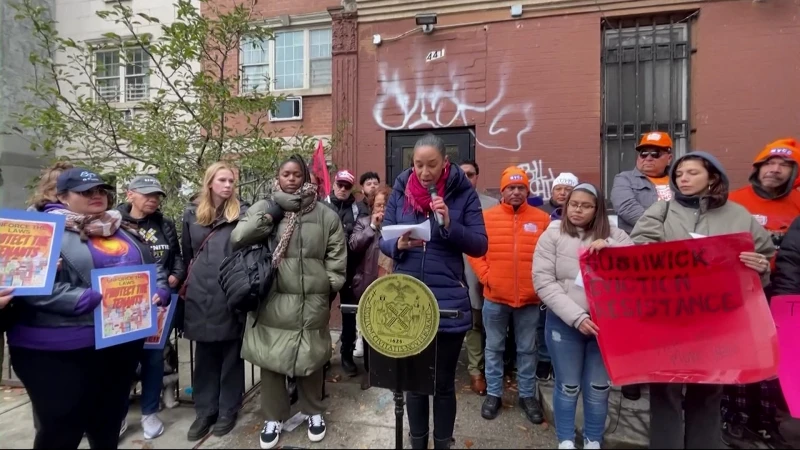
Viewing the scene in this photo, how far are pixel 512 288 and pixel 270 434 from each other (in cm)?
226

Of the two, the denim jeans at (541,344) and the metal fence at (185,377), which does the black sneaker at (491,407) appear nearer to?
the denim jeans at (541,344)

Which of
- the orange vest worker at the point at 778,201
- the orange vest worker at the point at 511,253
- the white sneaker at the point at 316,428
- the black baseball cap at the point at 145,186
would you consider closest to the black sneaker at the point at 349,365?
the white sneaker at the point at 316,428

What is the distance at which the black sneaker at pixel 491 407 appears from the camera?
354 centimetres

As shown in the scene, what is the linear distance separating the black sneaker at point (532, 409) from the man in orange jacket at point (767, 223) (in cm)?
136

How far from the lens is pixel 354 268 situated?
427 cm

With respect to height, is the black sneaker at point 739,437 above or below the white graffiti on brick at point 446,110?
below

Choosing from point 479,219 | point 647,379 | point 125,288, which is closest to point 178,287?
point 125,288

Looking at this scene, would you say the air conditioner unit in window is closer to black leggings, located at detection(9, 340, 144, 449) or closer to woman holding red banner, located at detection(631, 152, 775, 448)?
black leggings, located at detection(9, 340, 144, 449)

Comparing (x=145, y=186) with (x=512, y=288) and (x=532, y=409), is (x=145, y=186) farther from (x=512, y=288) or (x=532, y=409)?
(x=532, y=409)

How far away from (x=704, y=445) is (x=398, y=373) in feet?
6.30

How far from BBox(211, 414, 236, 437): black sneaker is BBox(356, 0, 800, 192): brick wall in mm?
4141

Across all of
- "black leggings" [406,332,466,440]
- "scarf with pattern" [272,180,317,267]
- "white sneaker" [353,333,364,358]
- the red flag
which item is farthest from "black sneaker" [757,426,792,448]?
the red flag

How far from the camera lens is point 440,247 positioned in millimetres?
2646

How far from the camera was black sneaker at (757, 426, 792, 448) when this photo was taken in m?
3.14
